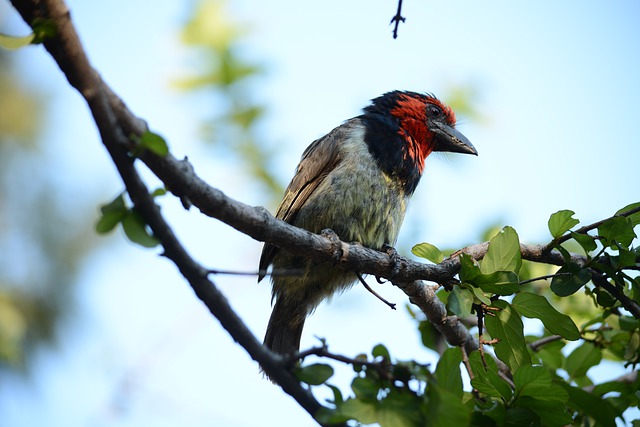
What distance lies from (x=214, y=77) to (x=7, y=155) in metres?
4.95

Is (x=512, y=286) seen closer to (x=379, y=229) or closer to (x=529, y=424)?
(x=529, y=424)

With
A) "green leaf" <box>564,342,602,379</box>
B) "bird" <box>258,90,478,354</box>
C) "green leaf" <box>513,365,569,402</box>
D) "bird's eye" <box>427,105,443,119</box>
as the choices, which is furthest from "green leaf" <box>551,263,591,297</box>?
"bird's eye" <box>427,105,443,119</box>

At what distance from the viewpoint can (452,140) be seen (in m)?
4.54

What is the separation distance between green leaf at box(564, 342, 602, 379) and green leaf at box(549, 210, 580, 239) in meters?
0.91

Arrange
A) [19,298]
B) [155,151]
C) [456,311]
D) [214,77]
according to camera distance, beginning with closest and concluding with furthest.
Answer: [155,151], [456,311], [214,77], [19,298]

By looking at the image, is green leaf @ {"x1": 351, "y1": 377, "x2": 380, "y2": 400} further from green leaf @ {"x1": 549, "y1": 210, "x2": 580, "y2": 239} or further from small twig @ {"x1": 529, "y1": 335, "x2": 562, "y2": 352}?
small twig @ {"x1": 529, "y1": 335, "x2": 562, "y2": 352}

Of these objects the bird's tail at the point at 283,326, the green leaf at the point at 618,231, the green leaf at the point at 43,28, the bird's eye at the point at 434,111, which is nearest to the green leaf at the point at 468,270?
the green leaf at the point at 618,231

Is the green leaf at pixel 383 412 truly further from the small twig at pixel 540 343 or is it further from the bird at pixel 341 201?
the small twig at pixel 540 343

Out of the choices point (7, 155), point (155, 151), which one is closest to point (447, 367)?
point (155, 151)

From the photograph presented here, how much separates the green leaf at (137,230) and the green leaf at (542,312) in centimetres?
137

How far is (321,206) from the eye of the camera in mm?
3609

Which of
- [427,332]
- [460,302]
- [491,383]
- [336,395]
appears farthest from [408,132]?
[336,395]

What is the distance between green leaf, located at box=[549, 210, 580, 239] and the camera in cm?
256

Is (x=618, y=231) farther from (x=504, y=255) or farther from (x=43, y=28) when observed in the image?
(x=43, y=28)
